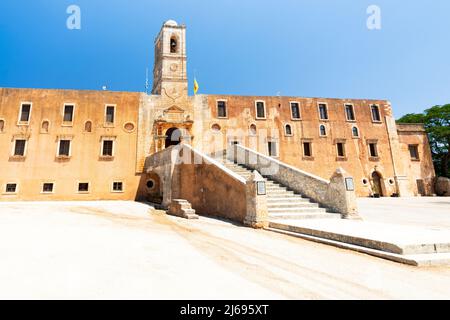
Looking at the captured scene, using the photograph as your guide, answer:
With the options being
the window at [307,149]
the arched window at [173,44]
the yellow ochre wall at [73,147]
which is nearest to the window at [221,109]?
the arched window at [173,44]

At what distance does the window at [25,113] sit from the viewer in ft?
61.0

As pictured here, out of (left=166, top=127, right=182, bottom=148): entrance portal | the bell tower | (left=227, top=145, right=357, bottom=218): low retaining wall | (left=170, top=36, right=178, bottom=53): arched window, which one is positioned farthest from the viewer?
(left=170, top=36, right=178, bottom=53): arched window

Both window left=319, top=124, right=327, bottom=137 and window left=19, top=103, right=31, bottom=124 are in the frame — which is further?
window left=319, top=124, right=327, bottom=137

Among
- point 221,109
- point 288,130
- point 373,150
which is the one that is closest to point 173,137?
point 221,109

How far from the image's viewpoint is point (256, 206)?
765 centimetres

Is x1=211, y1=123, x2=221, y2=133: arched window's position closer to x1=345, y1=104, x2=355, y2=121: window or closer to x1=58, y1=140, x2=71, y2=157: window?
x1=58, y1=140, x2=71, y2=157: window

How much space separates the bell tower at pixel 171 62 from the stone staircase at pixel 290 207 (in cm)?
1419

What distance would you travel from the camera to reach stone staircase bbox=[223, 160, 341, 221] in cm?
826

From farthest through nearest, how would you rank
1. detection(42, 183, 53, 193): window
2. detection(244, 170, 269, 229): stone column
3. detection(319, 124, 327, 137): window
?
detection(319, 124, 327, 137): window < detection(42, 183, 53, 193): window < detection(244, 170, 269, 229): stone column

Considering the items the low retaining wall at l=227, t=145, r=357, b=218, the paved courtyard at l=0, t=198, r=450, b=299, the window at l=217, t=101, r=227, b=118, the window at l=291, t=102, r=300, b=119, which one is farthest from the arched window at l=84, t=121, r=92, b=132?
the window at l=291, t=102, r=300, b=119

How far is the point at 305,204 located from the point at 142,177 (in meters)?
13.8

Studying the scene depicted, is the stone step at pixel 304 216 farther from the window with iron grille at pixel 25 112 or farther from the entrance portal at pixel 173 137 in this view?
the window with iron grille at pixel 25 112

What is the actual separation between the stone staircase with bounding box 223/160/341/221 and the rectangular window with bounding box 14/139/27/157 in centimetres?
1882
